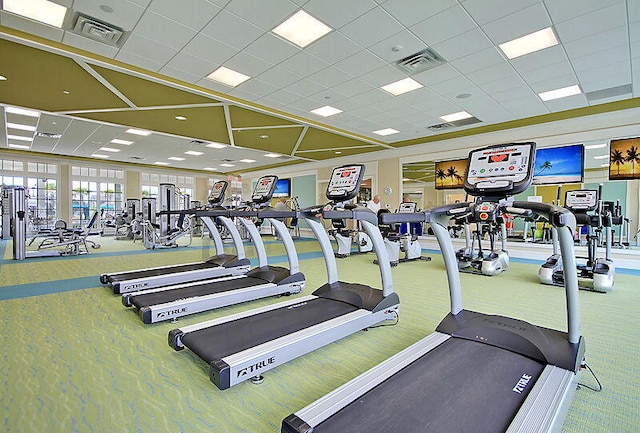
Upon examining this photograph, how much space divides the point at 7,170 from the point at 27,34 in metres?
11.3

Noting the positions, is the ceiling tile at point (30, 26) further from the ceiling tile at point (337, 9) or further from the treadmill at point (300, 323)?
the treadmill at point (300, 323)

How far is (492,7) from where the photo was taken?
10.9 feet

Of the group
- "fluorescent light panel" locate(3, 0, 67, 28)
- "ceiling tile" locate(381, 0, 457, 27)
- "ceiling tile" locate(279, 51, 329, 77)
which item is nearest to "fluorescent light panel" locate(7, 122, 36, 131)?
"fluorescent light panel" locate(3, 0, 67, 28)

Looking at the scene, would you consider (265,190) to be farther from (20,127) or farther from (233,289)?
(20,127)

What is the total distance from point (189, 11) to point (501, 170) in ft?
11.3

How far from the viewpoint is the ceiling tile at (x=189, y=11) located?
3.31 m

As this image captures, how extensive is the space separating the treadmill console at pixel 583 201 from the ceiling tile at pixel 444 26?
313 centimetres

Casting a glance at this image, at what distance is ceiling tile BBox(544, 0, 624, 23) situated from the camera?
3195mm

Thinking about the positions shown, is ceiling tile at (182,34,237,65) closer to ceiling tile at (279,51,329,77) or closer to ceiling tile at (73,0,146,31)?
ceiling tile at (73,0,146,31)

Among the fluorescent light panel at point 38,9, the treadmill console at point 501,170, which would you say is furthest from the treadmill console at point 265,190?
the fluorescent light panel at point 38,9

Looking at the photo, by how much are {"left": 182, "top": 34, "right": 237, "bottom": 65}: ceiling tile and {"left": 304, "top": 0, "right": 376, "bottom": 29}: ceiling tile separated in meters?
1.33

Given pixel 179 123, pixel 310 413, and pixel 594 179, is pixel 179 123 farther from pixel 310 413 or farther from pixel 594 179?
pixel 594 179

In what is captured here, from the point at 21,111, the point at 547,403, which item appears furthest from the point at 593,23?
the point at 21,111

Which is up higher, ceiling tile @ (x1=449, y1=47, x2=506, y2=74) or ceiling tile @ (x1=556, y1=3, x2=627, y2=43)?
ceiling tile @ (x1=449, y1=47, x2=506, y2=74)
